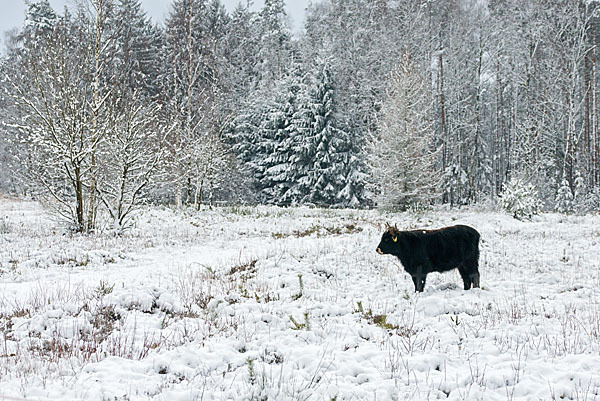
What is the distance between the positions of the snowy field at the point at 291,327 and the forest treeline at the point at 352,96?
8498mm

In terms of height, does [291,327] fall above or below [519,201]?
below

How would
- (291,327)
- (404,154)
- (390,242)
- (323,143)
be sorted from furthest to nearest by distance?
(323,143) < (404,154) < (390,242) < (291,327)

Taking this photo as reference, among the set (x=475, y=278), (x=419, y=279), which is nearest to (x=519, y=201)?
(x=475, y=278)

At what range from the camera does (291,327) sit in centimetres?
530

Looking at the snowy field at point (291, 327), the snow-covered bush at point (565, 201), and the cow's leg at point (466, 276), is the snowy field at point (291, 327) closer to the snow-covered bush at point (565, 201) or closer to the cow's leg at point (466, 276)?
the cow's leg at point (466, 276)

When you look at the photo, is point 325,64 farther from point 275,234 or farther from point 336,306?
point 336,306

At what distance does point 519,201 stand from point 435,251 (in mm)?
14335

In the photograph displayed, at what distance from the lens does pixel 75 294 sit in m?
6.64

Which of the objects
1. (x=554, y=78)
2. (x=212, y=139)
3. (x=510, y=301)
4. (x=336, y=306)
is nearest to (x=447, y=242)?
(x=510, y=301)

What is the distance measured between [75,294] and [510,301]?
731 centimetres

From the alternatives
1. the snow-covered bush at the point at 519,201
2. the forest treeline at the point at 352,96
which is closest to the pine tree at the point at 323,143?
the forest treeline at the point at 352,96

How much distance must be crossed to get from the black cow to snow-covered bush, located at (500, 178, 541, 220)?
13504 mm

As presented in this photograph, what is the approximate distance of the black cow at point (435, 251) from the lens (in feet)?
24.2

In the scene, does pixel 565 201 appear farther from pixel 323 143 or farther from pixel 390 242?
pixel 390 242
